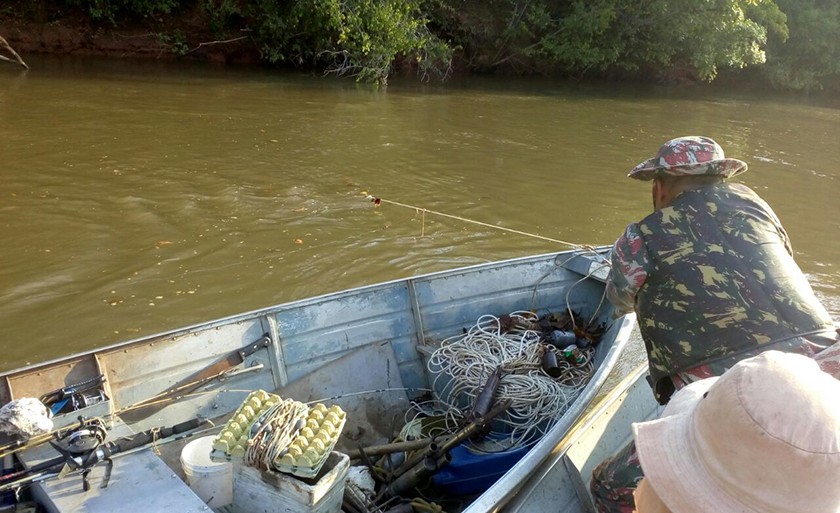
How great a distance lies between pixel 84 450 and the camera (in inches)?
127

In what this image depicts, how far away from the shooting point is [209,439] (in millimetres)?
3676

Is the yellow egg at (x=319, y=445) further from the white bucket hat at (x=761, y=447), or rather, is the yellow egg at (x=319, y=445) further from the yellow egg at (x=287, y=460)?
the white bucket hat at (x=761, y=447)

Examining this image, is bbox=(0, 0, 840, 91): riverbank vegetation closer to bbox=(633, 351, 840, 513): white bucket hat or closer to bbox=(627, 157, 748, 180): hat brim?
bbox=(627, 157, 748, 180): hat brim

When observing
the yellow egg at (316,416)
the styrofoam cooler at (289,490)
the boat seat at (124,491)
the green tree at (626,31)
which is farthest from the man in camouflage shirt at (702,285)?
the green tree at (626,31)

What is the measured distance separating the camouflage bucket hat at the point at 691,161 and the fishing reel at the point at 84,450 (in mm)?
2942

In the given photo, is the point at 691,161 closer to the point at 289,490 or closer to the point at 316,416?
the point at 316,416

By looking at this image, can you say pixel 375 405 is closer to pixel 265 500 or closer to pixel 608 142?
pixel 265 500

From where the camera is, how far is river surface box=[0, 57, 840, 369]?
7211 mm

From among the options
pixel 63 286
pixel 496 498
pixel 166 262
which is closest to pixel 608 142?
pixel 166 262

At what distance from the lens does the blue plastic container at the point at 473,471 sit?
4012 mm

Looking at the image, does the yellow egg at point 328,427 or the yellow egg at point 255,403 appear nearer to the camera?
the yellow egg at point 328,427

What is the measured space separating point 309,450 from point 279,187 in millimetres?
7384

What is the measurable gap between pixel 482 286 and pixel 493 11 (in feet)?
59.7

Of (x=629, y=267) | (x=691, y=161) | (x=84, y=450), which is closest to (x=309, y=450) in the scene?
(x=84, y=450)
